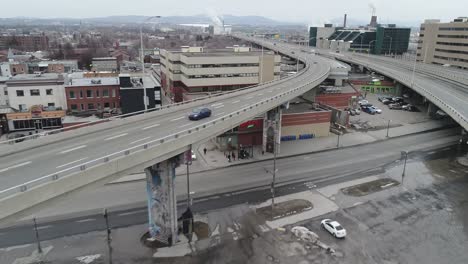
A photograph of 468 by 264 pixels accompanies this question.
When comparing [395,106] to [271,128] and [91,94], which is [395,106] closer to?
[271,128]

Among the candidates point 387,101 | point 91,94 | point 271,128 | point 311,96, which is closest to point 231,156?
point 271,128

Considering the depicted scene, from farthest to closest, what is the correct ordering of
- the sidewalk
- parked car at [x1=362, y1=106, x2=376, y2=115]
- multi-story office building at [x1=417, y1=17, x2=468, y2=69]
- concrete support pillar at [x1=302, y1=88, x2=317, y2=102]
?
multi-story office building at [x1=417, y1=17, x2=468, y2=69] < parked car at [x1=362, y1=106, x2=376, y2=115] < concrete support pillar at [x1=302, y1=88, x2=317, y2=102] < the sidewalk

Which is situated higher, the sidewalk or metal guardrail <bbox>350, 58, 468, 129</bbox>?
metal guardrail <bbox>350, 58, 468, 129</bbox>

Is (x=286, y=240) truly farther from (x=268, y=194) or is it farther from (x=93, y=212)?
(x=93, y=212)

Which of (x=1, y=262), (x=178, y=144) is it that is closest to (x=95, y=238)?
(x=1, y=262)

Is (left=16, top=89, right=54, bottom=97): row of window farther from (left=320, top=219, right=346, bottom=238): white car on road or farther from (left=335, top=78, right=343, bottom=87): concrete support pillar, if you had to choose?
(left=335, top=78, right=343, bottom=87): concrete support pillar

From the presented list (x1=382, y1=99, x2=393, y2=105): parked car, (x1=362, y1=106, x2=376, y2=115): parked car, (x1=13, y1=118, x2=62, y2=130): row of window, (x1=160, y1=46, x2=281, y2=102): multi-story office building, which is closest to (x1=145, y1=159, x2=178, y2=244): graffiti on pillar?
(x1=13, y1=118, x2=62, y2=130): row of window
